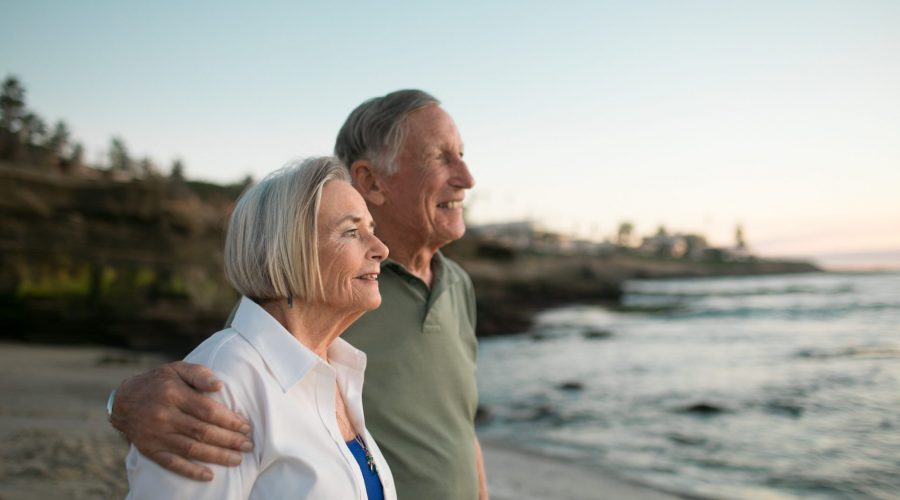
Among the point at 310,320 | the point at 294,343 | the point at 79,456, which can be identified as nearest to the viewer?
the point at 294,343

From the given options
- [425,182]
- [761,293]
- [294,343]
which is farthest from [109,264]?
[761,293]

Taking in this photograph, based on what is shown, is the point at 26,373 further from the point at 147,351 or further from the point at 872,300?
the point at 872,300

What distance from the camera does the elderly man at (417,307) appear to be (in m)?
2.04

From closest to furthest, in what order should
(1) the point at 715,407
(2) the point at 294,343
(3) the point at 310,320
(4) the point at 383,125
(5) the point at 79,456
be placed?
(2) the point at 294,343
(3) the point at 310,320
(4) the point at 383,125
(5) the point at 79,456
(1) the point at 715,407

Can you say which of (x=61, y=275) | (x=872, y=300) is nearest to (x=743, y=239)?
(x=872, y=300)

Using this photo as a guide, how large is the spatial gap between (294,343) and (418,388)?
0.80 metres

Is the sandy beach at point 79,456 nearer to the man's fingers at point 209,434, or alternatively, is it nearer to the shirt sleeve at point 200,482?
the shirt sleeve at point 200,482

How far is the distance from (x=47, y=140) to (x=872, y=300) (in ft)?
160

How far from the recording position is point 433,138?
7.59 feet

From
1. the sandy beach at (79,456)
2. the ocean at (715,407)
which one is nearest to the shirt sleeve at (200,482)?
the sandy beach at (79,456)

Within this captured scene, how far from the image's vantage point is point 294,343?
1361 mm

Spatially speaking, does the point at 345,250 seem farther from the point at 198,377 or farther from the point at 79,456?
the point at 79,456

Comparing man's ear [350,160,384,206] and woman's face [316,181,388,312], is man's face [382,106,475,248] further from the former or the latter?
woman's face [316,181,388,312]

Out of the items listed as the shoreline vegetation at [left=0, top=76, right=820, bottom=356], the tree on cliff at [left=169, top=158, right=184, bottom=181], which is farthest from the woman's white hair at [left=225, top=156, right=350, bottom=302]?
the tree on cliff at [left=169, top=158, right=184, bottom=181]
